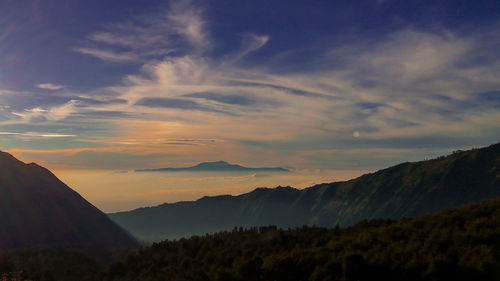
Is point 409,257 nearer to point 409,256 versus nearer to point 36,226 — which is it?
point 409,256

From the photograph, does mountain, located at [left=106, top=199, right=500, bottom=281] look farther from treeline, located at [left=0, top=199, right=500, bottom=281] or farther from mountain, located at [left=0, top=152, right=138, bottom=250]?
mountain, located at [left=0, top=152, right=138, bottom=250]

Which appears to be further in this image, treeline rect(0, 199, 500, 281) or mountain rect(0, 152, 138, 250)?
mountain rect(0, 152, 138, 250)

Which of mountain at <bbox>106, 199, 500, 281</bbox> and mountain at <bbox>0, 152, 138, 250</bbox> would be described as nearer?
mountain at <bbox>106, 199, 500, 281</bbox>

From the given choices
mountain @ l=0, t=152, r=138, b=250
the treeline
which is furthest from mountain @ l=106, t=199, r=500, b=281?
mountain @ l=0, t=152, r=138, b=250

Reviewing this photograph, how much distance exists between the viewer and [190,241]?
7656 cm

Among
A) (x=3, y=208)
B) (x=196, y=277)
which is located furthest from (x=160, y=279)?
(x=3, y=208)

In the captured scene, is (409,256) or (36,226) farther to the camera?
(36,226)

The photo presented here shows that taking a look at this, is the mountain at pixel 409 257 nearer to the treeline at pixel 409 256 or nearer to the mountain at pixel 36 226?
the treeline at pixel 409 256

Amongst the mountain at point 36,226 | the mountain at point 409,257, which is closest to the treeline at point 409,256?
the mountain at point 409,257

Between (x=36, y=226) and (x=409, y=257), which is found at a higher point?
(x=409, y=257)

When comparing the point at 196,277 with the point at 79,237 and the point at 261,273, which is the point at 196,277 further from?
the point at 79,237

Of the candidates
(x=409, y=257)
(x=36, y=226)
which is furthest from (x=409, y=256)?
(x=36, y=226)

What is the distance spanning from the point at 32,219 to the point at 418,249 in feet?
627

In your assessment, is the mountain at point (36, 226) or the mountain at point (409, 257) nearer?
the mountain at point (409, 257)
